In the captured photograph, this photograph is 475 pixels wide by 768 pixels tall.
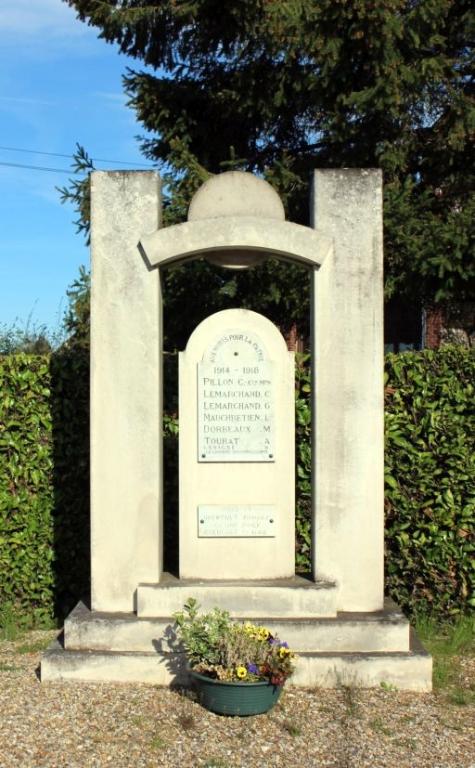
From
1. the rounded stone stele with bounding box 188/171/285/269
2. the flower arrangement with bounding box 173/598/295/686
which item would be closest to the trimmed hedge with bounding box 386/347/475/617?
the rounded stone stele with bounding box 188/171/285/269

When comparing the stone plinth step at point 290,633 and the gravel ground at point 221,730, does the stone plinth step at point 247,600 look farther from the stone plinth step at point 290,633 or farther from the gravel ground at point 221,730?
the gravel ground at point 221,730

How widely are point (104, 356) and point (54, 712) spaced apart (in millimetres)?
2137

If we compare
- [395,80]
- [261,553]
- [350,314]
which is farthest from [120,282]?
[395,80]

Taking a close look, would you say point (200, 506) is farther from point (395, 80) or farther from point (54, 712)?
point (395, 80)

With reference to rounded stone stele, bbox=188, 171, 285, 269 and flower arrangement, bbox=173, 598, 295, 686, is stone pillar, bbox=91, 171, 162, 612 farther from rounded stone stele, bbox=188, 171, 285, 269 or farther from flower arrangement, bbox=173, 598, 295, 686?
flower arrangement, bbox=173, 598, 295, 686

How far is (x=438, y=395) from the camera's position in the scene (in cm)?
622

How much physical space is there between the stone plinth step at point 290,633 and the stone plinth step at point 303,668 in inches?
2.2

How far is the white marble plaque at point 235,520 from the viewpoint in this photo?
16.9 ft

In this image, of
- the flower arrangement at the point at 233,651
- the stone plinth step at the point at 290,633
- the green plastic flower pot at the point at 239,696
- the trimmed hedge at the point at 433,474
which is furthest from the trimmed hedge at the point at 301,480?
the green plastic flower pot at the point at 239,696

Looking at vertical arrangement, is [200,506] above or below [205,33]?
below

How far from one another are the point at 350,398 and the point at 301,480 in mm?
1384

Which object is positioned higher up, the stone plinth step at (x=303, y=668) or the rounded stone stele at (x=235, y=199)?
the rounded stone stele at (x=235, y=199)

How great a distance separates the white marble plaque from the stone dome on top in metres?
1.90

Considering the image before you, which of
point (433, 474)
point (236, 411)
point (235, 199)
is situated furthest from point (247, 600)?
point (235, 199)
